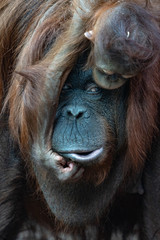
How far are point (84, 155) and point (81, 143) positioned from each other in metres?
0.06

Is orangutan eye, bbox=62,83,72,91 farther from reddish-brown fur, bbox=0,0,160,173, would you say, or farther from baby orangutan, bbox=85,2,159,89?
baby orangutan, bbox=85,2,159,89

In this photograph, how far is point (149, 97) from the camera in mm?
3139

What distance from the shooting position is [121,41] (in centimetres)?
279

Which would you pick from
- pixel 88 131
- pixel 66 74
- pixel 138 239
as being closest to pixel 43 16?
pixel 66 74

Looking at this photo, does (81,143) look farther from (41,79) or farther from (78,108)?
(41,79)

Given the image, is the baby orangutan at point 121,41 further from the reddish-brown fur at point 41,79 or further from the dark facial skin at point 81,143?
the dark facial skin at point 81,143

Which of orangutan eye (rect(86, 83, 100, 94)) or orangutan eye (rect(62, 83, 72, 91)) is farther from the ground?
orangutan eye (rect(62, 83, 72, 91))

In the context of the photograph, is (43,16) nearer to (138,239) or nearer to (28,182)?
(28,182)

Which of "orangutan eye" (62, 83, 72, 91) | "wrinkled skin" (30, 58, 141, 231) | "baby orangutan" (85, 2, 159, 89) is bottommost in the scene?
"wrinkled skin" (30, 58, 141, 231)

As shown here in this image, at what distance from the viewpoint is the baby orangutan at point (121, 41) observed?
9.16 feet

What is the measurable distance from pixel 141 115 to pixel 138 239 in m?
0.96

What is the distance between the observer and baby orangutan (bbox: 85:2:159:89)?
2793 mm

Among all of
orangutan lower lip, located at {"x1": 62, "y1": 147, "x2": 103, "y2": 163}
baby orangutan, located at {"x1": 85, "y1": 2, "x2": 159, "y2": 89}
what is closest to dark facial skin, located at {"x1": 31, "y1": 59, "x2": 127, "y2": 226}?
orangutan lower lip, located at {"x1": 62, "y1": 147, "x2": 103, "y2": 163}

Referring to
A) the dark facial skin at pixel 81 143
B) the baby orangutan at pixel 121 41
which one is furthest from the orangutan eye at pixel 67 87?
the baby orangutan at pixel 121 41
